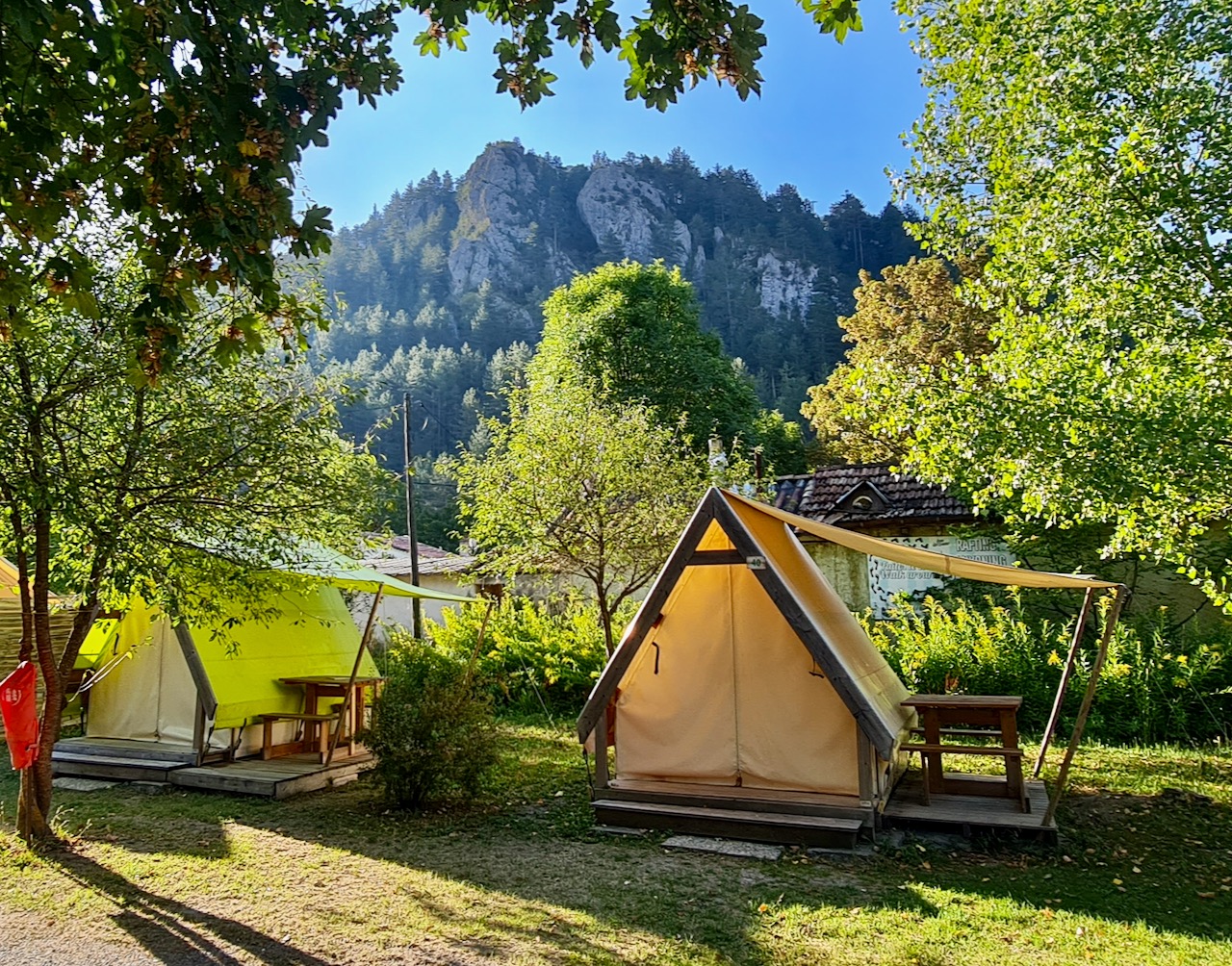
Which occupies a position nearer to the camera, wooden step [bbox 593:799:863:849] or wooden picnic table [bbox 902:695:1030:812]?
wooden step [bbox 593:799:863:849]

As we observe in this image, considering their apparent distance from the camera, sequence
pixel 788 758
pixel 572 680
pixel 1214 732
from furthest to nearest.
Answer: pixel 572 680 < pixel 1214 732 < pixel 788 758

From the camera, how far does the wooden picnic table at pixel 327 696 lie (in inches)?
374

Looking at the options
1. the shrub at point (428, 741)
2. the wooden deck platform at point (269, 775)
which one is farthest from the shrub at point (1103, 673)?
the wooden deck platform at point (269, 775)

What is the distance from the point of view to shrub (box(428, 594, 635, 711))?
1326 cm

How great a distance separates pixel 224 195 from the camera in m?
3.34

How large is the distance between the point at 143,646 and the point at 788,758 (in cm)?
743

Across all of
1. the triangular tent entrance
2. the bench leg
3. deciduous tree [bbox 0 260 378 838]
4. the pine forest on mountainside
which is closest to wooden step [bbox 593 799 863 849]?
the triangular tent entrance

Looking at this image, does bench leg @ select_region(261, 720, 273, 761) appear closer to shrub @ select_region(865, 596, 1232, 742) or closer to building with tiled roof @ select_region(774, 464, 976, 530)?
shrub @ select_region(865, 596, 1232, 742)

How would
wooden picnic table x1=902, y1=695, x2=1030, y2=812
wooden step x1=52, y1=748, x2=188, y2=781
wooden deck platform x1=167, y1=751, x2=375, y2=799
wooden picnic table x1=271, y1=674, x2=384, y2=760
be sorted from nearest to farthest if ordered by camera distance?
wooden picnic table x1=902, y1=695, x2=1030, y2=812, wooden deck platform x1=167, y1=751, x2=375, y2=799, wooden step x1=52, y1=748, x2=188, y2=781, wooden picnic table x1=271, y1=674, x2=384, y2=760

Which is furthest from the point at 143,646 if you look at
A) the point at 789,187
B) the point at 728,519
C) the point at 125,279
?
the point at 789,187

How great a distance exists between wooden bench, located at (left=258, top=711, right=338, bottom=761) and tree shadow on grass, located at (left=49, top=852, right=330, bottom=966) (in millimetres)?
3621

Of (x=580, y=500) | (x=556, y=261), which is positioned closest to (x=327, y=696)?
(x=580, y=500)

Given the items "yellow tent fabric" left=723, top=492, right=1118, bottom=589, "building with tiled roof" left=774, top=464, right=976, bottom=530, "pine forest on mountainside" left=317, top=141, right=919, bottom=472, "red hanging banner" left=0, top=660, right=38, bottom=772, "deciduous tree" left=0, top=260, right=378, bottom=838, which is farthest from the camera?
"pine forest on mountainside" left=317, top=141, right=919, bottom=472

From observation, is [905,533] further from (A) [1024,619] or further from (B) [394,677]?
(B) [394,677]
